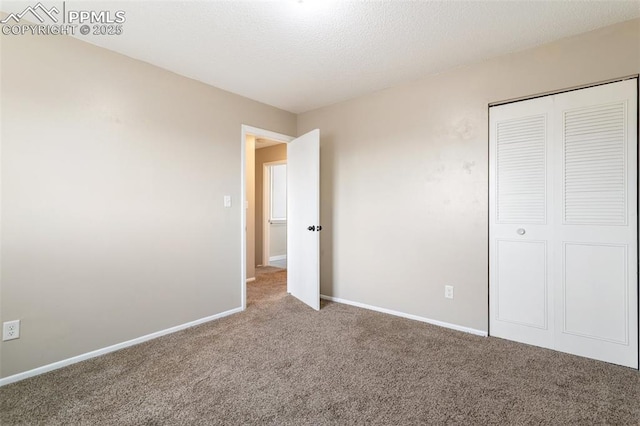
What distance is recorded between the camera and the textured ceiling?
1970 mm

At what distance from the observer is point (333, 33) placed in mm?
2254

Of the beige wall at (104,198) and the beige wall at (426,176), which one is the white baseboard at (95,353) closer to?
the beige wall at (104,198)

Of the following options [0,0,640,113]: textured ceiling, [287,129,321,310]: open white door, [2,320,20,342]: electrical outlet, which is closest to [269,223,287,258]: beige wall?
[287,129,321,310]: open white door

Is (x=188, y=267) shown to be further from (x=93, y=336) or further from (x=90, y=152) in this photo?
(x=90, y=152)

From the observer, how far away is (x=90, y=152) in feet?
7.68

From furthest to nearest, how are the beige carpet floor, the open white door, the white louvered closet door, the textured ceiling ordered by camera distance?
the open white door < the white louvered closet door < the textured ceiling < the beige carpet floor

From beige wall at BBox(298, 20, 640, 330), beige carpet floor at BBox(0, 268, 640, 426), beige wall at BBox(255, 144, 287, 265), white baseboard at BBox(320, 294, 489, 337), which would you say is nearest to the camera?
beige carpet floor at BBox(0, 268, 640, 426)

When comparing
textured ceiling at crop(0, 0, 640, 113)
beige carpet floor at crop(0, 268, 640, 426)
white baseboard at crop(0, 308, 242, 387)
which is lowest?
beige carpet floor at crop(0, 268, 640, 426)

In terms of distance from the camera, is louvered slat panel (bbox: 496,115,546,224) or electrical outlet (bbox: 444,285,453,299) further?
electrical outlet (bbox: 444,285,453,299)

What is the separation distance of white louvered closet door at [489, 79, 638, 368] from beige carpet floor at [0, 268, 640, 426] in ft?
0.75

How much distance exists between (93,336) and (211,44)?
2446 millimetres

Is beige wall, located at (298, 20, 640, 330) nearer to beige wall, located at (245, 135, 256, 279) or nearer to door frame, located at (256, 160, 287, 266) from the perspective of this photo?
beige wall, located at (245, 135, 256, 279)

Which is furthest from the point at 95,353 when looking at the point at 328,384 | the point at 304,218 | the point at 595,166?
the point at 595,166

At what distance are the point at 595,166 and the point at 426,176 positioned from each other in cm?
125
